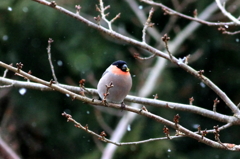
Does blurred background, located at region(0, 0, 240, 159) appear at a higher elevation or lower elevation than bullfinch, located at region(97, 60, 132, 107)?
higher

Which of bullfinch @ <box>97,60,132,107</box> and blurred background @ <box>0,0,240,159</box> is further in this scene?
blurred background @ <box>0,0,240,159</box>

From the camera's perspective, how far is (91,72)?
6520 mm

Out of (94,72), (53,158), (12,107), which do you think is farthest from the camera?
(53,158)

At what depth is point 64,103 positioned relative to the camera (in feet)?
23.8

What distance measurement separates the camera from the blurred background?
6.68 metres

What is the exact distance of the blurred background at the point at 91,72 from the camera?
6680mm

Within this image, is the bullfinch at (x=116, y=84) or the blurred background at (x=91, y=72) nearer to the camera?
the bullfinch at (x=116, y=84)

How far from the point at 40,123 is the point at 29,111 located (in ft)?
0.89

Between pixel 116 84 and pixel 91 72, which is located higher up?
pixel 91 72

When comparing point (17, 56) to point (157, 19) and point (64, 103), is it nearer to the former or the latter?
point (64, 103)

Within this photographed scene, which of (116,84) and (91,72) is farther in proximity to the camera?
(91,72)

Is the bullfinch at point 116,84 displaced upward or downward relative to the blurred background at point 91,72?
downward

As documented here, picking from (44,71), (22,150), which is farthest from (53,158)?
(44,71)

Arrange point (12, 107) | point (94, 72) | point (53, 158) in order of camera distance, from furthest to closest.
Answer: point (53, 158), point (12, 107), point (94, 72)
